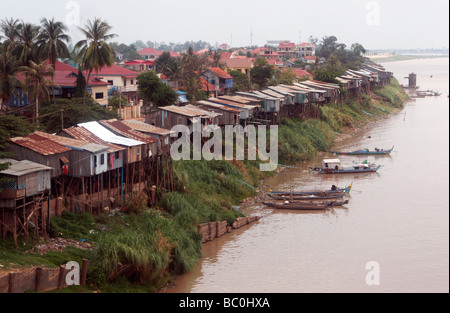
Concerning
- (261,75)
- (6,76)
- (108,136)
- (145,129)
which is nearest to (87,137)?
(108,136)

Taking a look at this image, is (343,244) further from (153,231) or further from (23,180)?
(23,180)

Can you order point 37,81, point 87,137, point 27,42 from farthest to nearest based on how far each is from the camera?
point 27,42
point 37,81
point 87,137

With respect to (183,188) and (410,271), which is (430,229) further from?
(183,188)

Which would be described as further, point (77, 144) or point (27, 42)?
point (27, 42)

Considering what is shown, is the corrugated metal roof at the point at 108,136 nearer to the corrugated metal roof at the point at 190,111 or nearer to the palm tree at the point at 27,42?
the corrugated metal roof at the point at 190,111

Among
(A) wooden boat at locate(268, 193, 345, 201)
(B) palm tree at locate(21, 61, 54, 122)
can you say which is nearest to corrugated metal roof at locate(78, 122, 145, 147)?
(B) palm tree at locate(21, 61, 54, 122)

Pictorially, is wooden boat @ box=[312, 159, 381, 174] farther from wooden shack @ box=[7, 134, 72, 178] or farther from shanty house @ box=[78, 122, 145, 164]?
wooden shack @ box=[7, 134, 72, 178]
